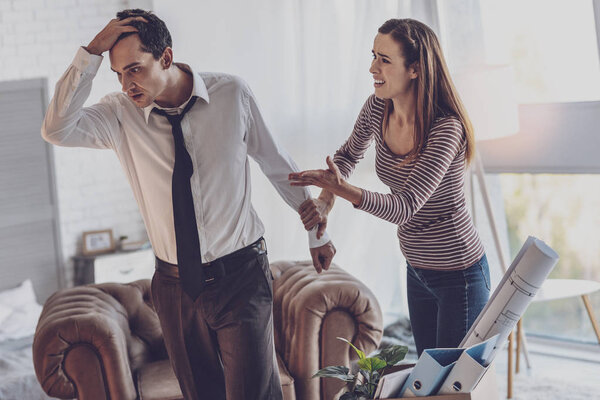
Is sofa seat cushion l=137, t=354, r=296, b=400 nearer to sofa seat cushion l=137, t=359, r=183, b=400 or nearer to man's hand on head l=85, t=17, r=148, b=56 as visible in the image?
sofa seat cushion l=137, t=359, r=183, b=400

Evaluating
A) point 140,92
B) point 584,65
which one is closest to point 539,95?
point 584,65

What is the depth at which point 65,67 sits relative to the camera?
4.76m

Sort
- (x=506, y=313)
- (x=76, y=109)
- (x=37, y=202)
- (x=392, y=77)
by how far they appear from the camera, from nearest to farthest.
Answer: (x=506, y=313) < (x=76, y=109) < (x=392, y=77) < (x=37, y=202)

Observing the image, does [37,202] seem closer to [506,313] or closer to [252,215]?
[252,215]

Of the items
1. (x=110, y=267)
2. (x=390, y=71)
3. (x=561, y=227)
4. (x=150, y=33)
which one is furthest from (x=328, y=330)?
(x=110, y=267)

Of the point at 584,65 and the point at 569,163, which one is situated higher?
the point at 584,65

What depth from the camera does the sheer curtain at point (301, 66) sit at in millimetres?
4008

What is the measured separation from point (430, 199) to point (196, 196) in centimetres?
62

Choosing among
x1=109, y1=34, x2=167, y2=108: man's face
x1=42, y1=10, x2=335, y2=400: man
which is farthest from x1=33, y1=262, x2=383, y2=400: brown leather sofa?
x1=109, y1=34, x2=167, y2=108: man's face

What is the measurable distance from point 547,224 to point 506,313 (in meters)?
2.91

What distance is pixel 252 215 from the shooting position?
2092 mm

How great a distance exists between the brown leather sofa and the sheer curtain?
98 centimetres

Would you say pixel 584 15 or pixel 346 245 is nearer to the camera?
pixel 584 15

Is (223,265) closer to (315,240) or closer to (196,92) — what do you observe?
(315,240)
